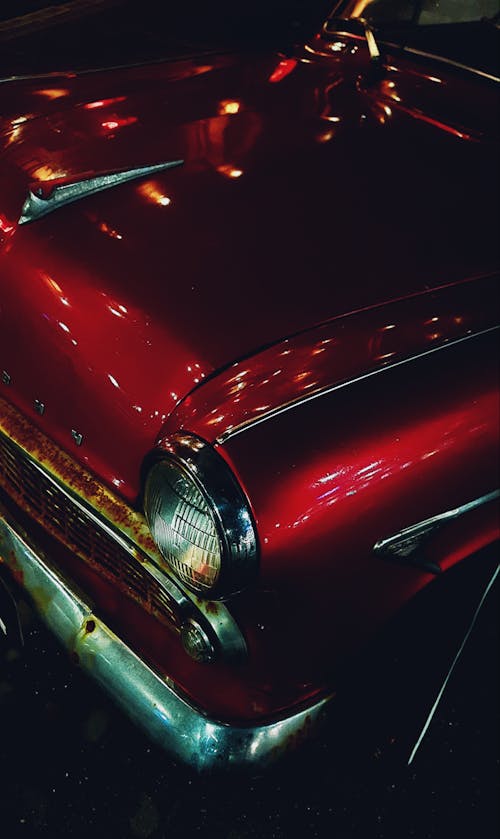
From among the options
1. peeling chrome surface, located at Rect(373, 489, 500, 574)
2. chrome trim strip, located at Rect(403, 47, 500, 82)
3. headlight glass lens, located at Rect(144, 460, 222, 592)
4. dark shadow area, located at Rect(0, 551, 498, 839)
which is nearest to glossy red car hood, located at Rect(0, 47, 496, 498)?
headlight glass lens, located at Rect(144, 460, 222, 592)

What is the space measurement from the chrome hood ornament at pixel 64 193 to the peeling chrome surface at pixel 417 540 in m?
0.91

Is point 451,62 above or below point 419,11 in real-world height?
below

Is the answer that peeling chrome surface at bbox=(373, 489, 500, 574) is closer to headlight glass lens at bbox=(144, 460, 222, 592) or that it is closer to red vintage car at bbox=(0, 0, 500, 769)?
red vintage car at bbox=(0, 0, 500, 769)

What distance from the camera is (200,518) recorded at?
1.24m

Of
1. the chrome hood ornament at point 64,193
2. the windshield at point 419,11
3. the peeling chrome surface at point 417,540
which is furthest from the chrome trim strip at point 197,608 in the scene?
the windshield at point 419,11

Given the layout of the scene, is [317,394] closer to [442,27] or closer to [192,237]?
[192,237]

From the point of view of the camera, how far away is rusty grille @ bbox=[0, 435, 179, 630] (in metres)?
1.45

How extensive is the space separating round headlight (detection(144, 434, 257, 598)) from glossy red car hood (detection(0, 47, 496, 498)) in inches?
4.9

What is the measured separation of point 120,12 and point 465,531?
2.11 m

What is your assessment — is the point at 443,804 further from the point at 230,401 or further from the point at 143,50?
the point at 143,50

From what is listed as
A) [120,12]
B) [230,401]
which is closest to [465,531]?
[230,401]

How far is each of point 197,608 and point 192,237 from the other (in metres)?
0.70

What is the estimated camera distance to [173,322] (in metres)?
1.40

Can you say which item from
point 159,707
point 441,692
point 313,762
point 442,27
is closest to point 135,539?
point 159,707
